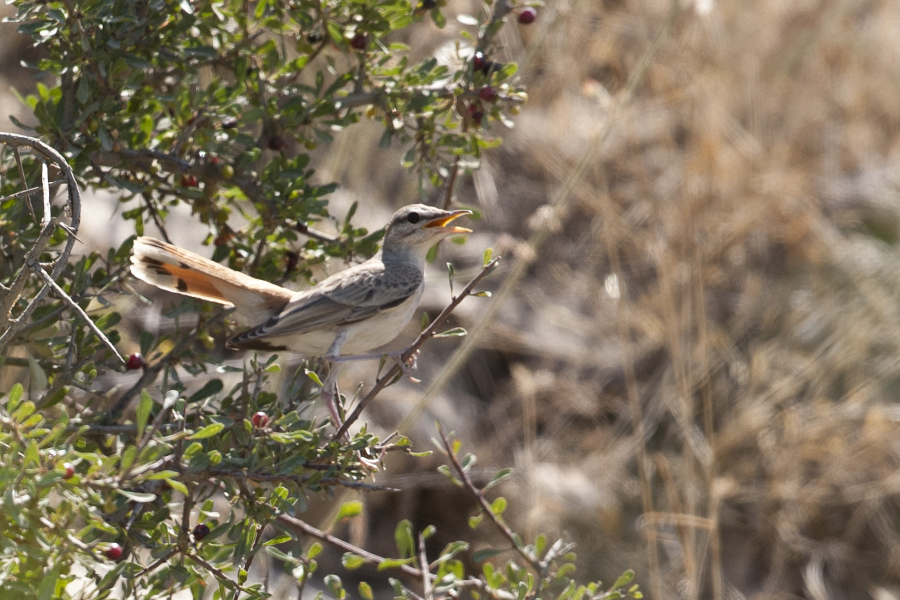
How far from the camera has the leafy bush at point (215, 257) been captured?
1892mm

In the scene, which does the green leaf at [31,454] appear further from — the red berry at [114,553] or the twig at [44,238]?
the red berry at [114,553]

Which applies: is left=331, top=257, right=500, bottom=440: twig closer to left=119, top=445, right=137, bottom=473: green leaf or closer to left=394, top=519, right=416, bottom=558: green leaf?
left=394, top=519, right=416, bottom=558: green leaf

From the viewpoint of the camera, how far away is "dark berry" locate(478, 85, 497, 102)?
2885mm

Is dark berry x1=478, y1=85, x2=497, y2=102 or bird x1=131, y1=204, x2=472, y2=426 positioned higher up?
dark berry x1=478, y1=85, x2=497, y2=102

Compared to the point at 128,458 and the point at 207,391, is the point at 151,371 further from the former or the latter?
the point at 128,458

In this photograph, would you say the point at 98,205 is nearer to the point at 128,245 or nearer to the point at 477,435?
the point at 477,435

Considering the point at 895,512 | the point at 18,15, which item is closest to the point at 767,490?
the point at 895,512

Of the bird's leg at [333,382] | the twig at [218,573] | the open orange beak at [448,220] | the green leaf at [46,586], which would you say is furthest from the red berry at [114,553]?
the open orange beak at [448,220]

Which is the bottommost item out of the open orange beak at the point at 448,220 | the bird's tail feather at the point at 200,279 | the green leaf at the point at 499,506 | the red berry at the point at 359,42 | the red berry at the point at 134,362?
the green leaf at the point at 499,506

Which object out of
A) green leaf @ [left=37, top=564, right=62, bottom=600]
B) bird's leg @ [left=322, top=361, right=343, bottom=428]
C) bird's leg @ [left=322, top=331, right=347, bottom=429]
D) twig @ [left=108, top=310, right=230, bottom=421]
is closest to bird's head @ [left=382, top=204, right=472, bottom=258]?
bird's leg @ [left=322, top=331, right=347, bottom=429]

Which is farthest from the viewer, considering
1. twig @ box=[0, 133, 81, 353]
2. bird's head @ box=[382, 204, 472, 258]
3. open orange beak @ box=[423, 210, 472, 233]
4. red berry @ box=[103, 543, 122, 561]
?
bird's head @ box=[382, 204, 472, 258]

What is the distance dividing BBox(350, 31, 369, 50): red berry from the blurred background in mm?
1811

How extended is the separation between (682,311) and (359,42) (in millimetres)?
3403

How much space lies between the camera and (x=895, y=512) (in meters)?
6.63
